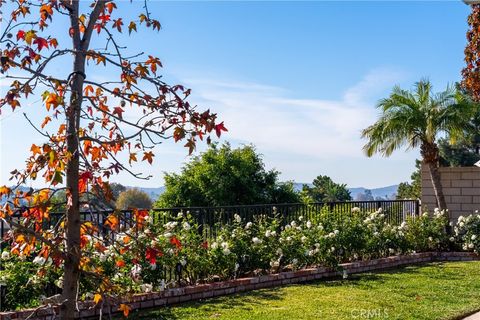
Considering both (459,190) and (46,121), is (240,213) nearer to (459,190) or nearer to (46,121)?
(46,121)

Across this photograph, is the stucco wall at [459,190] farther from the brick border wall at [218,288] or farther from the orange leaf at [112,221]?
the orange leaf at [112,221]

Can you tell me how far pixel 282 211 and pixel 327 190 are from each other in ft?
145

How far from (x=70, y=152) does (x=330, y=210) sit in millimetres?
9046

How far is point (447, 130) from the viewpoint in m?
13.5

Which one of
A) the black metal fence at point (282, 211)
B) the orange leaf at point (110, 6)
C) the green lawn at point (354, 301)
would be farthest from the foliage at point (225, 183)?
the orange leaf at point (110, 6)

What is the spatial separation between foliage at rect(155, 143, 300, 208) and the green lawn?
8.85 metres

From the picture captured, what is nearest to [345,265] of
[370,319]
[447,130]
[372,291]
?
[372,291]

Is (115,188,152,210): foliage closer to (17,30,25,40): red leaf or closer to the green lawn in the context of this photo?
(17,30,25,40): red leaf

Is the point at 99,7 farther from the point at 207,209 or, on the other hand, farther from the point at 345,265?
the point at 345,265

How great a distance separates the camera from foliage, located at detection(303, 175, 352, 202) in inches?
1999

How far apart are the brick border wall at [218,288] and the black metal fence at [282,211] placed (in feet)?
3.30

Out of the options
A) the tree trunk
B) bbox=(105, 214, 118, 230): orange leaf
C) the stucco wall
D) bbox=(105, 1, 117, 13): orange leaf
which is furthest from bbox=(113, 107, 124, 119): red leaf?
the stucco wall

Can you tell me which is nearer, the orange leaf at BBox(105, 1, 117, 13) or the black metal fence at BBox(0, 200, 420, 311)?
the orange leaf at BBox(105, 1, 117, 13)

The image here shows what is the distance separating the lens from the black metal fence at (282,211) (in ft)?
27.8
